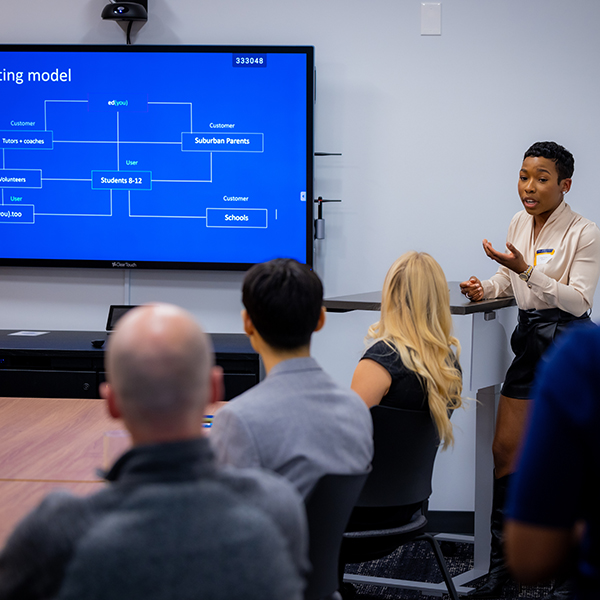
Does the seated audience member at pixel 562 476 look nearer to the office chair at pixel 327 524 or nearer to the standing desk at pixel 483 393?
the office chair at pixel 327 524

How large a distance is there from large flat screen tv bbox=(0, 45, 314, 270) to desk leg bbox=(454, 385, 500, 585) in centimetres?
117

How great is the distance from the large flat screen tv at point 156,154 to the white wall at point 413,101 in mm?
178

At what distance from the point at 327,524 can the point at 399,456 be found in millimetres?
685

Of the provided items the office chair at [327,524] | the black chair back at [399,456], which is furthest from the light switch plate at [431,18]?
the office chair at [327,524]

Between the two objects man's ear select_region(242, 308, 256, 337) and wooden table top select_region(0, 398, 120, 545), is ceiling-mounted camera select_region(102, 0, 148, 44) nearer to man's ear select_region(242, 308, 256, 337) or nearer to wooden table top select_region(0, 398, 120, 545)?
wooden table top select_region(0, 398, 120, 545)

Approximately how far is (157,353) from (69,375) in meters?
2.63

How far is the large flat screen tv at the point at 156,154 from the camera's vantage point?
3.47 metres

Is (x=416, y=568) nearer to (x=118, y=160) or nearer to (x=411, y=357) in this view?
(x=411, y=357)

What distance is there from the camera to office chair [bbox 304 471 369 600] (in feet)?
4.48

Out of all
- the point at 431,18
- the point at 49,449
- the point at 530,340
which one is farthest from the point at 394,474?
the point at 431,18

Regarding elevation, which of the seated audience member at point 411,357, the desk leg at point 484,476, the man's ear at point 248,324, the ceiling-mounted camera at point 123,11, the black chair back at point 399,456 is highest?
the ceiling-mounted camera at point 123,11

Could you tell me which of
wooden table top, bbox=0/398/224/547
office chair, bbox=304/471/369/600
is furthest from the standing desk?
office chair, bbox=304/471/369/600

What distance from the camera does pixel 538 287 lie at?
2.67 metres

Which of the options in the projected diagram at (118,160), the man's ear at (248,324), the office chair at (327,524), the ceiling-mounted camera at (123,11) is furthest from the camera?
the projected diagram at (118,160)
